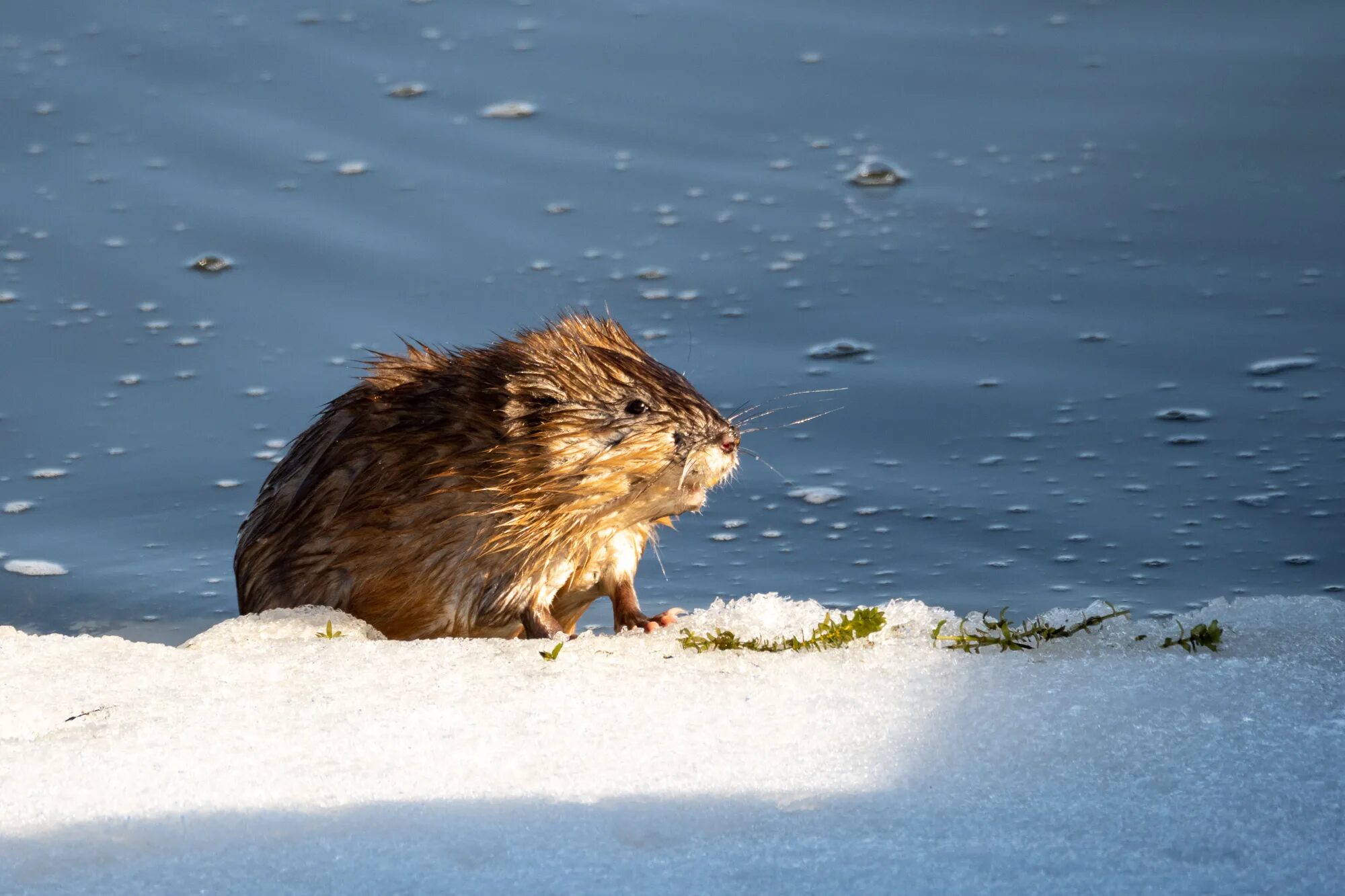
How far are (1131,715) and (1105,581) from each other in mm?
2599

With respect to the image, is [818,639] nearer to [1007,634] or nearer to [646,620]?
[1007,634]

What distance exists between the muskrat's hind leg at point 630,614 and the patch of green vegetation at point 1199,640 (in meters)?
1.18

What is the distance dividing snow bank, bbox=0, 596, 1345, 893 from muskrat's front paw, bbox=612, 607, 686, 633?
35 centimetres

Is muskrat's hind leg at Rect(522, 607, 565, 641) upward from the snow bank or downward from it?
upward

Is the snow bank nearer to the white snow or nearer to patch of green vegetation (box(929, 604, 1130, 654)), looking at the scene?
patch of green vegetation (box(929, 604, 1130, 654))

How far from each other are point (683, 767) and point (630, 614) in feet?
4.18

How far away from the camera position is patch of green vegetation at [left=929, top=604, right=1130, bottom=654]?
150 inches

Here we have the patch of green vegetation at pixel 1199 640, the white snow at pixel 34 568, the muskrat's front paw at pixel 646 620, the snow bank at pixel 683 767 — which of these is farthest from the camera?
the white snow at pixel 34 568

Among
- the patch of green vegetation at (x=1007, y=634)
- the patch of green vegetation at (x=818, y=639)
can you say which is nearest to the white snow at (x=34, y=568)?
the patch of green vegetation at (x=818, y=639)

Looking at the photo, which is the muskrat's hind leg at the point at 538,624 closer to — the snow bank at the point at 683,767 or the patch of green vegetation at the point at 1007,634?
the snow bank at the point at 683,767

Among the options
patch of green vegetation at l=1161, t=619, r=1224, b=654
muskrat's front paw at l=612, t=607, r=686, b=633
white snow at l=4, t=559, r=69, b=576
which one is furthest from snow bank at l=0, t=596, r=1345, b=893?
white snow at l=4, t=559, r=69, b=576

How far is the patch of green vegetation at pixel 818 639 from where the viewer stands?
3881 mm

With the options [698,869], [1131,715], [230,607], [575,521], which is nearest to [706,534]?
[230,607]

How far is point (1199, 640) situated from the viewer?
12.5 feet
